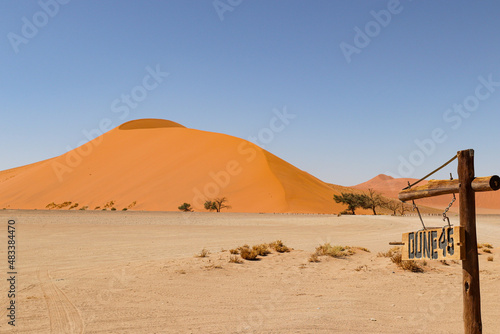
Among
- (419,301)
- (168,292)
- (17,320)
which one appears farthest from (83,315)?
(419,301)

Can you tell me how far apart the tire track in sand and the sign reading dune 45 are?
16.1 ft

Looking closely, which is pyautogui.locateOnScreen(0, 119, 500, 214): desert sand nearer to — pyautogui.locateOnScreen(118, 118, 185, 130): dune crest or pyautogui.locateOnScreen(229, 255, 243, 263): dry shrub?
pyautogui.locateOnScreen(118, 118, 185, 130): dune crest

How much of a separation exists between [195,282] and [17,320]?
13.5 ft

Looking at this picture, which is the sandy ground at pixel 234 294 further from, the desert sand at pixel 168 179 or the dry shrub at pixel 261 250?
the desert sand at pixel 168 179

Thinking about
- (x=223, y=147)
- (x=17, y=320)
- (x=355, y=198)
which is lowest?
(x=17, y=320)

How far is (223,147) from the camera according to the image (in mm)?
76062

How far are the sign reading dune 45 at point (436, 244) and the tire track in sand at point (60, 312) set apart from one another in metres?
4.91

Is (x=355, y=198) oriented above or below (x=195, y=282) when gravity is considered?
above

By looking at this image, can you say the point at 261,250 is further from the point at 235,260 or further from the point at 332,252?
the point at 332,252

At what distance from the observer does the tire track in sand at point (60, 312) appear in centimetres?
634

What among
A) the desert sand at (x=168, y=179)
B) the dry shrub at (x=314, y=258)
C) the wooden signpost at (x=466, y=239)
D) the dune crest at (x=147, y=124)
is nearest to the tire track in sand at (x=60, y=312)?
the wooden signpost at (x=466, y=239)

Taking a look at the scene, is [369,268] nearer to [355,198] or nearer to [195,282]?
[195,282]

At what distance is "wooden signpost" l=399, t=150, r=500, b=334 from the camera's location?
4.61 m

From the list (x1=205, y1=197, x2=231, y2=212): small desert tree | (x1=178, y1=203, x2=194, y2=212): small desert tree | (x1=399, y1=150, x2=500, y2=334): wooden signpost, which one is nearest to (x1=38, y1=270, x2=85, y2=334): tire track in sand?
(x1=399, y1=150, x2=500, y2=334): wooden signpost
